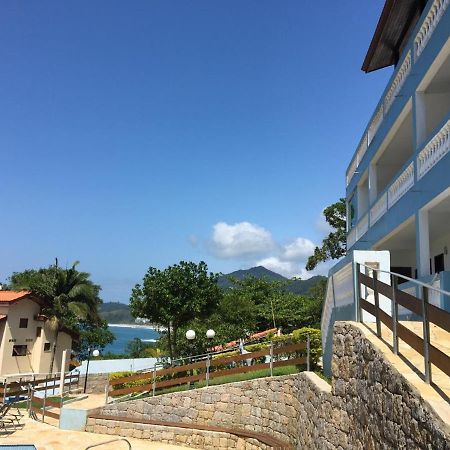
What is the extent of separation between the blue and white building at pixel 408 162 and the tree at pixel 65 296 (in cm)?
2132

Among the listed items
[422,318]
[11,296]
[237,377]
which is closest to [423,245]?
[422,318]

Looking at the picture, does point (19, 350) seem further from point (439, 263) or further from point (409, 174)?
point (409, 174)

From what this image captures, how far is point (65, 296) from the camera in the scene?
103 feet

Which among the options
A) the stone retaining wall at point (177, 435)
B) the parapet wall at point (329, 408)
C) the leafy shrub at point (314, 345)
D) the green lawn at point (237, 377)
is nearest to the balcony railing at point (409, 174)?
the leafy shrub at point (314, 345)

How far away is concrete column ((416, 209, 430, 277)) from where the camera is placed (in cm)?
1010

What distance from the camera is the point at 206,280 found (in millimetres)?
22328

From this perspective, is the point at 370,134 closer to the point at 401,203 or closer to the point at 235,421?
the point at 401,203

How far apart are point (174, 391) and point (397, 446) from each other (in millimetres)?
12558

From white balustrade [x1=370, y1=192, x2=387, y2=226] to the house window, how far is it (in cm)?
2397

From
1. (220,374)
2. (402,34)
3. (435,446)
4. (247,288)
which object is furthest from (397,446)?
(247,288)

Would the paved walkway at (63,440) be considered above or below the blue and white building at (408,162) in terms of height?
below

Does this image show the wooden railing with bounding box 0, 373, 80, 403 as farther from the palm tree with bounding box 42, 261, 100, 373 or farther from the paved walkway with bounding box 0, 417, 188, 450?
the palm tree with bounding box 42, 261, 100, 373

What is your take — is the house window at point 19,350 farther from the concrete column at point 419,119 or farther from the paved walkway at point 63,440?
the concrete column at point 419,119

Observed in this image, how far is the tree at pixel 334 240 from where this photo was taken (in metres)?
30.9
